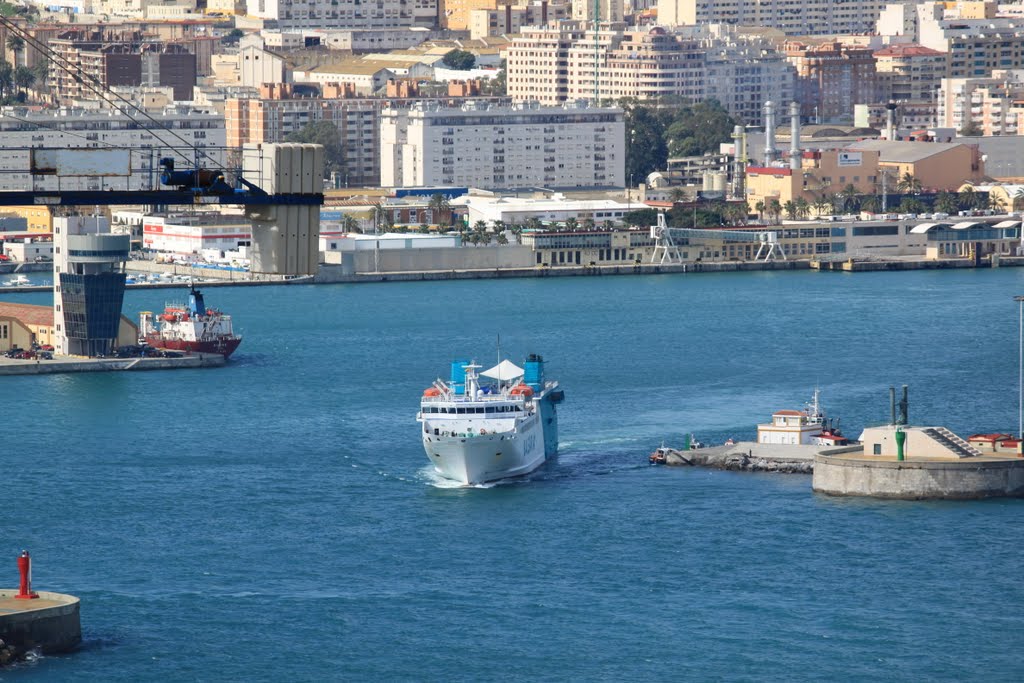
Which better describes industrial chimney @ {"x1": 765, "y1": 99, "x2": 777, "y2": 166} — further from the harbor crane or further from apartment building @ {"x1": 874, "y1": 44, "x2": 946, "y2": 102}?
apartment building @ {"x1": 874, "y1": 44, "x2": 946, "y2": 102}

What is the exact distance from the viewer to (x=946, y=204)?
62438 mm

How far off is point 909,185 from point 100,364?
31483mm

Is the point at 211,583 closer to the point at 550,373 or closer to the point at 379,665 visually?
the point at 379,665

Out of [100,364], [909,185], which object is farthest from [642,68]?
[100,364]

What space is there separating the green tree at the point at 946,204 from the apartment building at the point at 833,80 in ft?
75.0

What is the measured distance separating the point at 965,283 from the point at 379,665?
110ft

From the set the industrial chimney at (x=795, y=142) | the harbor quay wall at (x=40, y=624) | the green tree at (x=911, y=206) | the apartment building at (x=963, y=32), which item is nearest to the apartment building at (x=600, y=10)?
the apartment building at (x=963, y=32)

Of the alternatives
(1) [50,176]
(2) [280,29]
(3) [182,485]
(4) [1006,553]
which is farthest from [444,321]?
(2) [280,29]

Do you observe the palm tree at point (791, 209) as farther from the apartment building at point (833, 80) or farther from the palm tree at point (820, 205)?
the apartment building at point (833, 80)

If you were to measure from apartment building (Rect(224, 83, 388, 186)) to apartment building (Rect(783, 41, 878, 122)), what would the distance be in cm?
1860

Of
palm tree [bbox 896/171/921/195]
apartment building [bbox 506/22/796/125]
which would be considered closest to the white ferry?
palm tree [bbox 896/171/921/195]

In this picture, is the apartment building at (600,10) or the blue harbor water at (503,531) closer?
the blue harbor water at (503,531)

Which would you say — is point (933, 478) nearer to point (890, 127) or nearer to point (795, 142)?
point (795, 142)

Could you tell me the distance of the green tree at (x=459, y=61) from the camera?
89.9 meters
